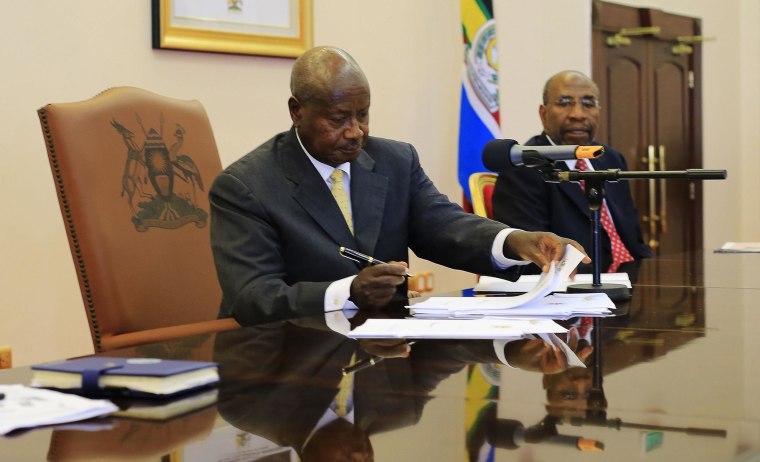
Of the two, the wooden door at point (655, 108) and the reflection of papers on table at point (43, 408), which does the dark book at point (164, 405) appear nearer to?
the reflection of papers on table at point (43, 408)

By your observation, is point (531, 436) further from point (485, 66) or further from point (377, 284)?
point (485, 66)

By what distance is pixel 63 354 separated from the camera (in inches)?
155

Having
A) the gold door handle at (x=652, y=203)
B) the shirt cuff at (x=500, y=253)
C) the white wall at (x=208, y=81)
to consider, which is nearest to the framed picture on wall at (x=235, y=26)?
the white wall at (x=208, y=81)

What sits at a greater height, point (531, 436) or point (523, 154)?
point (523, 154)

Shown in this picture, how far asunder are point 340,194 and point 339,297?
1.83 ft

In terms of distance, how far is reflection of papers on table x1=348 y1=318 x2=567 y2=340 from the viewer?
1.78m

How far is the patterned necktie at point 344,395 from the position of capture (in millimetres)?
1197

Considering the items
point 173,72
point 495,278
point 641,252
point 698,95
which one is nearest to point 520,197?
point 641,252

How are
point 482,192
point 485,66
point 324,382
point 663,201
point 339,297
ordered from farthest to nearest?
point 663,201 → point 485,66 → point 482,192 → point 339,297 → point 324,382

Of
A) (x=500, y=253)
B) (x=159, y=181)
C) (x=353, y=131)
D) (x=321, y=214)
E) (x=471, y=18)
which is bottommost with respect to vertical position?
(x=500, y=253)

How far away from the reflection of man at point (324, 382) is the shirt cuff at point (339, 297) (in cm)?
33

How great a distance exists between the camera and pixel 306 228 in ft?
8.57

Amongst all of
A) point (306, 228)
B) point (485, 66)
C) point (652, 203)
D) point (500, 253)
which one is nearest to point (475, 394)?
point (500, 253)

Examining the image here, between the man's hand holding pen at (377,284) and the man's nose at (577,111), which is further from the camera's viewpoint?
the man's nose at (577,111)
